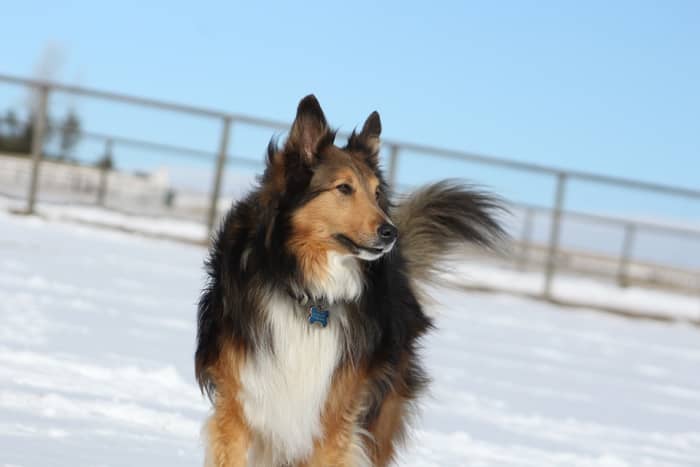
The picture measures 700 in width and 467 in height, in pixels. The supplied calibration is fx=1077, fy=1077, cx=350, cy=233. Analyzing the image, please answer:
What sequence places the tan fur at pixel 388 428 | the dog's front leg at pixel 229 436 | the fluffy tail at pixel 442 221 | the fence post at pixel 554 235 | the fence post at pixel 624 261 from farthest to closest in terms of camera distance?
the fence post at pixel 624 261, the fence post at pixel 554 235, the fluffy tail at pixel 442 221, the tan fur at pixel 388 428, the dog's front leg at pixel 229 436

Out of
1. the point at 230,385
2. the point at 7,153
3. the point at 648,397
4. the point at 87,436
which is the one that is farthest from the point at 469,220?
the point at 7,153

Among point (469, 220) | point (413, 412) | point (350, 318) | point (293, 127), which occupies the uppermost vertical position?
point (293, 127)

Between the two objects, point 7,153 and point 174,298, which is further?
point 7,153

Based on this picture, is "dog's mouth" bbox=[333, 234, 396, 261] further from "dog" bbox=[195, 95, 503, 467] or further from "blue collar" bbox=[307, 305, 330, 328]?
"blue collar" bbox=[307, 305, 330, 328]

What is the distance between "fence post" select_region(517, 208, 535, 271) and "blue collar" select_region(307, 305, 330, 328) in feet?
32.8

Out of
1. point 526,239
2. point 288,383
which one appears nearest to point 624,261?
point 526,239

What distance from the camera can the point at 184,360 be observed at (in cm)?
670

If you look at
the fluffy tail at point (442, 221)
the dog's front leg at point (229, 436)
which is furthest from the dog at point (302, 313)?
the fluffy tail at point (442, 221)

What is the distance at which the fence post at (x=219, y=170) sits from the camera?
1338 centimetres

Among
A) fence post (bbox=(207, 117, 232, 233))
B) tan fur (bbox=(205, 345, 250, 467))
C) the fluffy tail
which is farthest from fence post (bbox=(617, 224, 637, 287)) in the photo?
tan fur (bbox=(205, 345, 250, 467))

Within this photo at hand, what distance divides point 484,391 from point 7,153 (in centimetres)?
906

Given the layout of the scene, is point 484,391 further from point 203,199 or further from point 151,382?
point 203,199

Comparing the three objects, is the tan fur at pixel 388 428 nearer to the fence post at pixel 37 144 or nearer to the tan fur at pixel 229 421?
the tan fur at pixel 229 421

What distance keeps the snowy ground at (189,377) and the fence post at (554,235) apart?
125cm
